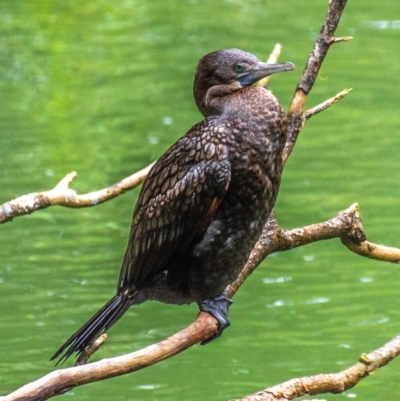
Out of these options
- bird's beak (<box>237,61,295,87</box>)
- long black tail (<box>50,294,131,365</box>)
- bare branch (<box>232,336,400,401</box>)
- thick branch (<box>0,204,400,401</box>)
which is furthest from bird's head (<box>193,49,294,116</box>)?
bare branch (<box>232,336,400,401</box>)

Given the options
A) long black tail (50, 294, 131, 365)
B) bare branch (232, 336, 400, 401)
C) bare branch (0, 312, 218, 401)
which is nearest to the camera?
bare branch (0, 312, 218, 401)

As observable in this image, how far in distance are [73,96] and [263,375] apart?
4334 mm


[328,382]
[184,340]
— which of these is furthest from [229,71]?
[328,382]

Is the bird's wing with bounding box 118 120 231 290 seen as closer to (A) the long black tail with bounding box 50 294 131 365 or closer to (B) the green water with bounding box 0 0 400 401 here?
(A) the long black tail with bounding box 50 294 131 365

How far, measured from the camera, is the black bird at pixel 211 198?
132 inches

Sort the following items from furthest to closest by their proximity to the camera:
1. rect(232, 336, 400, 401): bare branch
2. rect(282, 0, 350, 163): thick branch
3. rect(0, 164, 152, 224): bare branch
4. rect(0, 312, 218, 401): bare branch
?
rect(0, 164, 152, 224): bare branch, rect(282, 0, 350, 163): thick branch, rect(232, 336, 400, 401): bare branch, rect(0, 312, 218, 401): bare branch

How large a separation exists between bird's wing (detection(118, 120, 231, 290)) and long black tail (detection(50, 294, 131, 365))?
0.07 metres

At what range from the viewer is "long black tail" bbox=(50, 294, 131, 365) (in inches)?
134

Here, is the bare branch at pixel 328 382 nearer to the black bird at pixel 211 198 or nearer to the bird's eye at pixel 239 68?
the black bird at pixel 211 198

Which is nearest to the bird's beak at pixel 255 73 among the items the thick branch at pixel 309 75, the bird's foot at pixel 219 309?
the thick branch at pixel 309 75

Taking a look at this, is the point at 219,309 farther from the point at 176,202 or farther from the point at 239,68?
the point at 239,68

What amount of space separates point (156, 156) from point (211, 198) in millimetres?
4750

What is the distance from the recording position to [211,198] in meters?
3.36

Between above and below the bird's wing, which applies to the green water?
below
